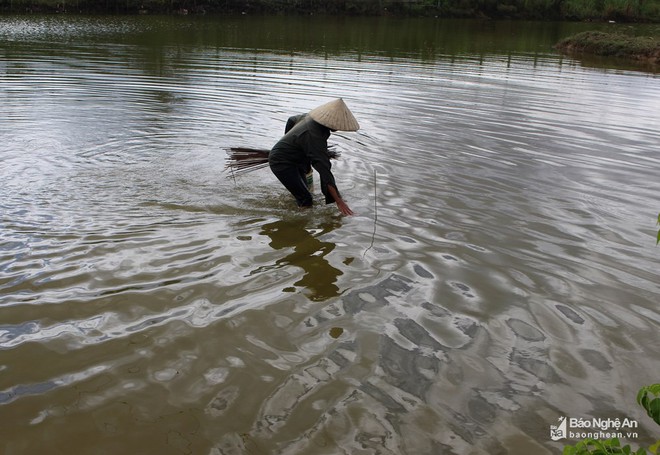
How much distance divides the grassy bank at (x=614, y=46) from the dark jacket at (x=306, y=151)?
2149 centimetres

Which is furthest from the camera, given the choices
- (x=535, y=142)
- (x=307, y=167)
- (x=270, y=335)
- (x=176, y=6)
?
(x=176, y=6)

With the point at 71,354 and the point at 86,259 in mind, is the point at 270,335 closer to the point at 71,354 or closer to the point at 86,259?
the point at 71,354

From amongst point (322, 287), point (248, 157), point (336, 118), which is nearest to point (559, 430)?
point (322, 287)

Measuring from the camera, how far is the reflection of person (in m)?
4.08

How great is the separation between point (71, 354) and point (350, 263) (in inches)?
86.6

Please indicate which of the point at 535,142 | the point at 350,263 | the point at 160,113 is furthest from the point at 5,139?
the point at 535,142

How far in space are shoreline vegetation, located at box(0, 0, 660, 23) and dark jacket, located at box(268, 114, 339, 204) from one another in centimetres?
3320

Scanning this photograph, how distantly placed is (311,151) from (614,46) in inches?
927

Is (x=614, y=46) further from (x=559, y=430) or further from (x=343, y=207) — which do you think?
(x=559, y=430)

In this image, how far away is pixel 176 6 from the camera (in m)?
36.6

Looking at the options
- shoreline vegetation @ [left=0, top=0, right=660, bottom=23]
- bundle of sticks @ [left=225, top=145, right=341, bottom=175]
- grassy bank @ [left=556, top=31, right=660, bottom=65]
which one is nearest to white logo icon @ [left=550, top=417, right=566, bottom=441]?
bundle of sticks @ [left=225, top=145, right=341, bottom=175]

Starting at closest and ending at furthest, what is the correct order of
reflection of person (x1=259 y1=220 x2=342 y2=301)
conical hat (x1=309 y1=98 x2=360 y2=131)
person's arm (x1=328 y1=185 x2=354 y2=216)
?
1. reflection of person (x1=259 y1=220 x2=342 y2=301)
2. conical hat (x1=309 y1=98 x2=360 y2=131)
3. person's arm (x1=328 y1=185 x2=354 y2=216)

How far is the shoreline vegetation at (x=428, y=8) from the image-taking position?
3594cm

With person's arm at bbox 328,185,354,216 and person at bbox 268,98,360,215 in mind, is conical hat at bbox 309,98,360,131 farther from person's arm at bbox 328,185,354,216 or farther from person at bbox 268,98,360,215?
person's arm at bbox 328,185,354,216
